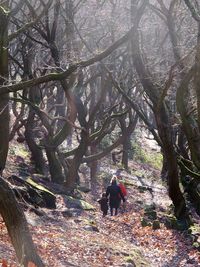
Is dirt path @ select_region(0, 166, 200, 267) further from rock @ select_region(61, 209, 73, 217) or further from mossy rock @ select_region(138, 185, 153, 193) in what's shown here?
mossy rock @ select_region(138, 185, 153, 193)

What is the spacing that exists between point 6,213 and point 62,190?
1228 centimetres

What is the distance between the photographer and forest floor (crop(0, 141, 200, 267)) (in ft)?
34.6

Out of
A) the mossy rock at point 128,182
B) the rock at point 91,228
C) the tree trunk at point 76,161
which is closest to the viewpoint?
the rock at point 91,228

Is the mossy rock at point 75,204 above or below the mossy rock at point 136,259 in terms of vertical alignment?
above

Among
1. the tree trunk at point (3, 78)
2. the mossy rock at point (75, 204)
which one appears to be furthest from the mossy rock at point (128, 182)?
the tree trunk at point (3, 78)

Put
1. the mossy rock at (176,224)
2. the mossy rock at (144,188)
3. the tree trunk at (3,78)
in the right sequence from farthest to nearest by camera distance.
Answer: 1. the mossy rock at (144,188)
2. the mossy rock at (176,224)
3. the tree trunk at (3,78)

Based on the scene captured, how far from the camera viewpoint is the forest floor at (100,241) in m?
10.5

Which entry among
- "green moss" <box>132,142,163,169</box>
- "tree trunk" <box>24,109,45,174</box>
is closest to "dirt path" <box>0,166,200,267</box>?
"tree trunk" <box>24,109,45,174</box>

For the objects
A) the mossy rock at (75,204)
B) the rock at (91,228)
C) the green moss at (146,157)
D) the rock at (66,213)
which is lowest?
the rock at (91,228)

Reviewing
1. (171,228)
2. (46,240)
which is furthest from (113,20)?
(46,240)

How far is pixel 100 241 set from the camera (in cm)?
1259

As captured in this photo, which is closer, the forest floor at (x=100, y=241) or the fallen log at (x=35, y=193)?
the forest floor at (x=100, y=241)

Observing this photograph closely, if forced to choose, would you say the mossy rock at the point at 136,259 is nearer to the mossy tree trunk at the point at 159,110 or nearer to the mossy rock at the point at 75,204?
the mossy tree trunk at the point at 159,110

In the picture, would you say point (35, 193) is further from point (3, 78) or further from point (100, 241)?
point (3, 78)
